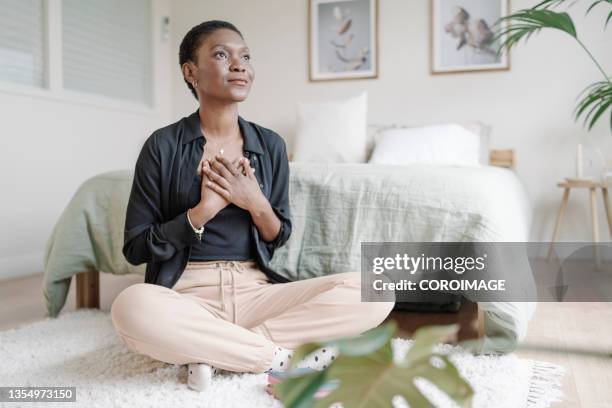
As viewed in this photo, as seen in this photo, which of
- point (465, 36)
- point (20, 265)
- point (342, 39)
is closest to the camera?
point (20, 265)

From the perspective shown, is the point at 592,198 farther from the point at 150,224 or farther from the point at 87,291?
the point at 87,291

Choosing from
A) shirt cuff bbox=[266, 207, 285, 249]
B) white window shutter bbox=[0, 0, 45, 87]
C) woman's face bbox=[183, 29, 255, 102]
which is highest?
white window shutter bbox=[0, 0, 45, 87]

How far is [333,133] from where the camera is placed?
3314 mm

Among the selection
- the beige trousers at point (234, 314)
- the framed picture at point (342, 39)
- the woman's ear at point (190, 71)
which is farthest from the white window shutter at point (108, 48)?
the beige trousers at point (234, 314)

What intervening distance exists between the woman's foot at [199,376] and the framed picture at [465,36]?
2907mm

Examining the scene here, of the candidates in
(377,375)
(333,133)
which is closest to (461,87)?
(333,133)

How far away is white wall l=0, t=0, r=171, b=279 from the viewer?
2855 millimetres

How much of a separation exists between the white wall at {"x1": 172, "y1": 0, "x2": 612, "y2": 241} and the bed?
176 cm

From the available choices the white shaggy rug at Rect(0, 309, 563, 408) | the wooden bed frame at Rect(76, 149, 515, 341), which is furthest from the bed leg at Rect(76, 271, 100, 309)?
the white shaggy rug at Rect(0, 309, 563, 408)

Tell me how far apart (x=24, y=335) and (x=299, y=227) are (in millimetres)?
1004

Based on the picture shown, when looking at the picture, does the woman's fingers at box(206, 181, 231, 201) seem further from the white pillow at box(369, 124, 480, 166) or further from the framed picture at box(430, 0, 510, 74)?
the framed picture at box(430, 0, 510, 74)

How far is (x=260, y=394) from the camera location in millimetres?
1259

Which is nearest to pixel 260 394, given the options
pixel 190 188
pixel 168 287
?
pixel 168 287

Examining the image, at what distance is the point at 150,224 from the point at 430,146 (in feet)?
6.44
